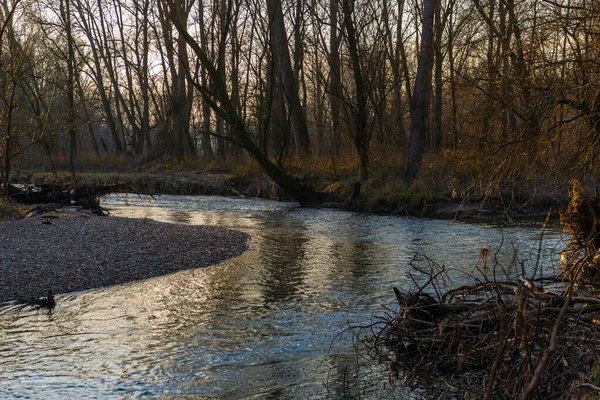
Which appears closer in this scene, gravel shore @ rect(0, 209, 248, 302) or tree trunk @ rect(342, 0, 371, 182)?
gravel shore @ rect(0, 209, 248, 302)

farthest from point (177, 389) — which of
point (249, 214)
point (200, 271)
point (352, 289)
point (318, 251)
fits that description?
point (249, 214)

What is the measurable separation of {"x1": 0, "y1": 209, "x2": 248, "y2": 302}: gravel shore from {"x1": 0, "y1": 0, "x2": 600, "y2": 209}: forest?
368cm

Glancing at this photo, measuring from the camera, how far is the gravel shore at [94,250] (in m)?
9.25

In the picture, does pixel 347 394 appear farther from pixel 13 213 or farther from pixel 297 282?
pixel 13 213

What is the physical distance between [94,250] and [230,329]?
475cm

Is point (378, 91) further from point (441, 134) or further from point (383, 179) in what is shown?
point (383, 179)

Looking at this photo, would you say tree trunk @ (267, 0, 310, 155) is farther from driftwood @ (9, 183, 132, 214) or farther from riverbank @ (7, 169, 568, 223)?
driftwood @ (9, 183, 132, 214)

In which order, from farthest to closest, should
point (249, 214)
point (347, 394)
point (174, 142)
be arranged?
1. point (174, 142)
2. point (249, 214)
3. point (347, 394)

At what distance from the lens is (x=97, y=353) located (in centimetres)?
643

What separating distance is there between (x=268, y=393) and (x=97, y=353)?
6.37 ft

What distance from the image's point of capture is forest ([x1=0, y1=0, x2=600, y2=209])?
7562mm

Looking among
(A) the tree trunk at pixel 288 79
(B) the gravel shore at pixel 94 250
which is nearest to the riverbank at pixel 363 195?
(A) the tree trunk at pixel 288 79

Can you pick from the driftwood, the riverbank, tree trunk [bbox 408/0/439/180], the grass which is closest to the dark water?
the riverbank

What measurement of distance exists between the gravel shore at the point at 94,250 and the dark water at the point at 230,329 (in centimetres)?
47
